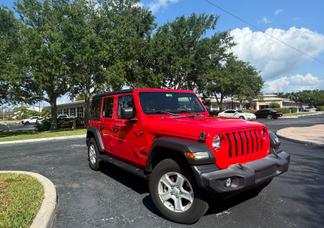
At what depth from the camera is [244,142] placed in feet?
15.1

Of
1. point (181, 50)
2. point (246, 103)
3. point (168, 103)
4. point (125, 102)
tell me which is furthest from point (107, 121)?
point (246, 103)

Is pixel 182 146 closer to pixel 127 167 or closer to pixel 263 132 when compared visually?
pixel 263 132

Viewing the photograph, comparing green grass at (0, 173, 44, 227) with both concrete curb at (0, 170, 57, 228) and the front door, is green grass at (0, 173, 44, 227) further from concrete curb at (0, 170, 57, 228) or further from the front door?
the front door

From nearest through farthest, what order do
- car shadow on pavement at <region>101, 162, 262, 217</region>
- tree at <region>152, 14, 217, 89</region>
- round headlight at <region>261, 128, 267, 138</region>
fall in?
1. car shadow on pavement at <region>101, 162, 262, 217</region>
2. round headlight at <region>261, 128, 267, 138</region>
3. tree at <region>152, 14, 217, 89</region>

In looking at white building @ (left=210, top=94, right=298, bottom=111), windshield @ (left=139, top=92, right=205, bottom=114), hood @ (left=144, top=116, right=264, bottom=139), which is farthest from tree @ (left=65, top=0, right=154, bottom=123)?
white building @ (left=210, top=94, right=298, bottom=111)

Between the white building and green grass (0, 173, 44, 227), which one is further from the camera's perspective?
the white building

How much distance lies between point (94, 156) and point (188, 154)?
436 cm

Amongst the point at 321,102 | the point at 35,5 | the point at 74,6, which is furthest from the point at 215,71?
the point at 321,102

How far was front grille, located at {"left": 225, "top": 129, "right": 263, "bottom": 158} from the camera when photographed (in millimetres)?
4395

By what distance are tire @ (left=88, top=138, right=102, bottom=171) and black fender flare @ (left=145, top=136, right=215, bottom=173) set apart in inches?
121

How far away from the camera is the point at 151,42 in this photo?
30.0 m

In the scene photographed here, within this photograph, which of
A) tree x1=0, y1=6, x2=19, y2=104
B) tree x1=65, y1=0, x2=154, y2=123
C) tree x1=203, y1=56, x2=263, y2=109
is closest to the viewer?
tree x1=0, y1=6, x2=19, y2=104

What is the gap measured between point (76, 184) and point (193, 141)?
3.53m

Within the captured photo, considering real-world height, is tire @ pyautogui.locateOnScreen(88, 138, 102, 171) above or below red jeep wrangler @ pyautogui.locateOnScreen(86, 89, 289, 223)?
below
